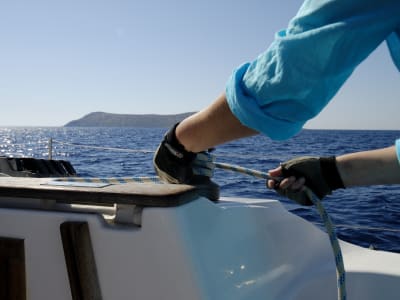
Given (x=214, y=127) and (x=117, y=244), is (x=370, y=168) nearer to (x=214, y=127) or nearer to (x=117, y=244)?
(x=214, y=127)

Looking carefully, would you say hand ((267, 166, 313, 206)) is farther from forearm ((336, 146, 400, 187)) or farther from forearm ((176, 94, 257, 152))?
forearm ((176, 94, 257, 152))

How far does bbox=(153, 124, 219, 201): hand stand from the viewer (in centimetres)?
93

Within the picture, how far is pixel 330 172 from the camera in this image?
110cm

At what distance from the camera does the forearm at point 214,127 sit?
0.74m

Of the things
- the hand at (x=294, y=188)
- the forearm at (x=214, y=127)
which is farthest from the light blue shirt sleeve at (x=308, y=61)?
the hand at (x=294, y=188)

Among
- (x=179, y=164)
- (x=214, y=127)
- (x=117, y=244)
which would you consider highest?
(x=214, y=127)

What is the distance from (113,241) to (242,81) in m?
0.39

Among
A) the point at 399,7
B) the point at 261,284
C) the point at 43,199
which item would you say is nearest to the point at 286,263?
the point at 261,284

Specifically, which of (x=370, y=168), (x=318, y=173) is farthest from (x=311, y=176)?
(x=370, y=168)

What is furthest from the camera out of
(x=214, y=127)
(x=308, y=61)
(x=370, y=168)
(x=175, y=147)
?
(x=370, y=168)

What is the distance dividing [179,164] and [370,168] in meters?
0.48

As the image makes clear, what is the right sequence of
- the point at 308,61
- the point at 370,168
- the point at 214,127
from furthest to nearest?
the point at 370,168 < the point at 214,127 < the point at 308,61

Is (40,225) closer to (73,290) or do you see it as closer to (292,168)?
(73,290)

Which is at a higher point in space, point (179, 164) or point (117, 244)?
point (179, 164)
